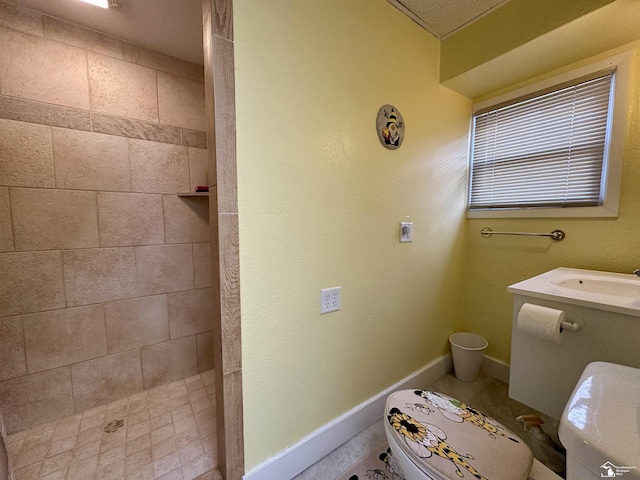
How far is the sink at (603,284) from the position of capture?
43.2 inches

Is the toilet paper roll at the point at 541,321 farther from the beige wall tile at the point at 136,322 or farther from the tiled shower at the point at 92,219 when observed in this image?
the beige wall tile at the point at 136,322

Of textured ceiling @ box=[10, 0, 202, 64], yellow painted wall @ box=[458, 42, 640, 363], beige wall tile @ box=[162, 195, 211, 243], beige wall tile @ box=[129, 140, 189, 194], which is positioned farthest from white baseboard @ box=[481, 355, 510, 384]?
textured ceiling @ box=[10, 0, 202, 64]

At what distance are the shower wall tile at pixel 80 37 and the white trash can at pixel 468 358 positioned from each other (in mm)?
2950

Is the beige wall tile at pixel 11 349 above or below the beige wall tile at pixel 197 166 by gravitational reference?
below

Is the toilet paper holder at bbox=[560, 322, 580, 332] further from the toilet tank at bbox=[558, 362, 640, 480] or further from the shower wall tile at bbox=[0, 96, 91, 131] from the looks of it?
the shower wall tile at bbox=[0, 96, 91, 131]

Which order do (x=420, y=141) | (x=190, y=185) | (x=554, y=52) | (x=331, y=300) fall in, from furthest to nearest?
(x=190, y=185) < (x=420, y=141) < (x=554, y=52) < (x=331, y=300)

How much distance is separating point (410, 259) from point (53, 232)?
207 centimetres

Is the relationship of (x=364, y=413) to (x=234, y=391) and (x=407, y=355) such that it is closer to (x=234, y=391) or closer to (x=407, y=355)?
(x=407, y=355)

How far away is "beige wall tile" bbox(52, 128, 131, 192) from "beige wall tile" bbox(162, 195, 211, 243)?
264 mm

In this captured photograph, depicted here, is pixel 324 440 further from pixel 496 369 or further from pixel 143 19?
pixel 143 19

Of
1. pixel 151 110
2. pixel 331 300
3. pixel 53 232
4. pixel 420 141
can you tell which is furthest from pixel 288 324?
pixel 151 110

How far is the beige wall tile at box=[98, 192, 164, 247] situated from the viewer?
1479 millimetres

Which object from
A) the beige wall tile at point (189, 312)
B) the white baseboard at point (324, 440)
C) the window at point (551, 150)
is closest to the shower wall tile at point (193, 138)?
the beige wall tile at point (189, 312)

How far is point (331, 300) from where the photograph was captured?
1.18 meters
